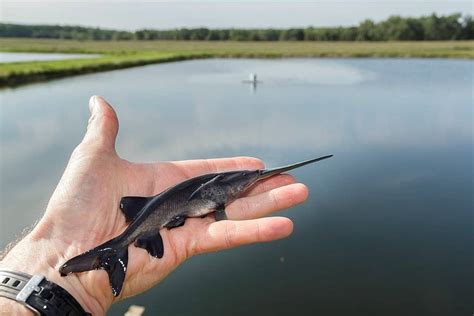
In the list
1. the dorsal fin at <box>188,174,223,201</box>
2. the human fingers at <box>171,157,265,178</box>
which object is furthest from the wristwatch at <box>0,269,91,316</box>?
the human fingers at <box>171,157,265,178</box>

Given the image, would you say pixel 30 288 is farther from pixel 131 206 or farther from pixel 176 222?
pixel 176 222

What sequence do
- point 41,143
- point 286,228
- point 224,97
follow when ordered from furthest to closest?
point 224,97
point 41,143
point 286,228

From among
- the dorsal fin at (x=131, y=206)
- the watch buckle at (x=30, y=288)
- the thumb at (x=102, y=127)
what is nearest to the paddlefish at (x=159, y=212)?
the dorsal fin at (x=131, y=206)

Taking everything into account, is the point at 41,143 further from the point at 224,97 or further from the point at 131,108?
the point at 224,97

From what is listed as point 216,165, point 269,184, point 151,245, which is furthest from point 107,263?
point 269,184

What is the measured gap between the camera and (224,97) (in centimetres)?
2633

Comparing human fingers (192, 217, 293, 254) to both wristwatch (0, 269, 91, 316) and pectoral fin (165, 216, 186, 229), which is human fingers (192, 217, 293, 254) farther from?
wristwatch (0, 269, 91, 316)

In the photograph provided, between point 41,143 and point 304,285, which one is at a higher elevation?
point 41,143

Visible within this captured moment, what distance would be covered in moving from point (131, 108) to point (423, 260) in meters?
16.8

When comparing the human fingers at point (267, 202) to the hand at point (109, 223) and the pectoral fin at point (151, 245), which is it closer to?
the hand at point (109, 223)

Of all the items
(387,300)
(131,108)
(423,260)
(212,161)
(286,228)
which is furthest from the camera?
(131,108)

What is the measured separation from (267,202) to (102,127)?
1786 millimetres

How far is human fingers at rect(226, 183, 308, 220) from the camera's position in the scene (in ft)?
14.4

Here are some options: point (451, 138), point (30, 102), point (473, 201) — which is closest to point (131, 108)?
point (30, 102)
